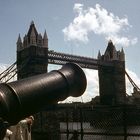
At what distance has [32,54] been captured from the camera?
52.2 metres

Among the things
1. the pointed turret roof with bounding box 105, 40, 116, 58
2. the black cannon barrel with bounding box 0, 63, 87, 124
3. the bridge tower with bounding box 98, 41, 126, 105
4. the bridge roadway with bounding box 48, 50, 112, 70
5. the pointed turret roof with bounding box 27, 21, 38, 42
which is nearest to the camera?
the black cannon barrel with bounding box 0, 63, 87, 124

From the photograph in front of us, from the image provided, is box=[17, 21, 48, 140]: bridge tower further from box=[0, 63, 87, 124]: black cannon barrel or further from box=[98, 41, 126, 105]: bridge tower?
box=[0, 63, 87, 124]: black cannon barrel

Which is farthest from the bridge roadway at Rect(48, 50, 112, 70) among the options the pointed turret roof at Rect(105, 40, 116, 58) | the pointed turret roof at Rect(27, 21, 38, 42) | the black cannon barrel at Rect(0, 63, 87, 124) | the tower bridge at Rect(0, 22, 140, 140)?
the black cannon barrel at Rect(0, 63, 87, 124)

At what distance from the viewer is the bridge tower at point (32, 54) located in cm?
5088

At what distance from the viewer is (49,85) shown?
12.6ft

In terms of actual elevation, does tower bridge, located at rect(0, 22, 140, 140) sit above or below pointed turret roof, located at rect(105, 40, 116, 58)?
below

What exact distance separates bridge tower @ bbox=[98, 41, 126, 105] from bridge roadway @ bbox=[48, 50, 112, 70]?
3.56 ft

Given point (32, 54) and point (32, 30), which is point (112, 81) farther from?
A: point (32, 54)

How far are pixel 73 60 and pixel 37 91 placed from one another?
54813 mm

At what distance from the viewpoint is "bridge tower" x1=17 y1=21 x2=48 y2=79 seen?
50.9m

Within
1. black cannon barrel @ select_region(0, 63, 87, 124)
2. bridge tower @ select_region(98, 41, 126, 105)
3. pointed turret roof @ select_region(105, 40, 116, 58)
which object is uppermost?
pointed turret roof @ select_region(105, 40, 116, 58)

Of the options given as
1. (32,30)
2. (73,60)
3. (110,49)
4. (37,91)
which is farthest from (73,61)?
(37,91)

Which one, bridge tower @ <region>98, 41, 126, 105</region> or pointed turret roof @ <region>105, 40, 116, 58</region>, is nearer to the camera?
bridge tower @ <region>98, 41, 126, 105</region>

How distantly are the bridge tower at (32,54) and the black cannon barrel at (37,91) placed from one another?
1800 inches
